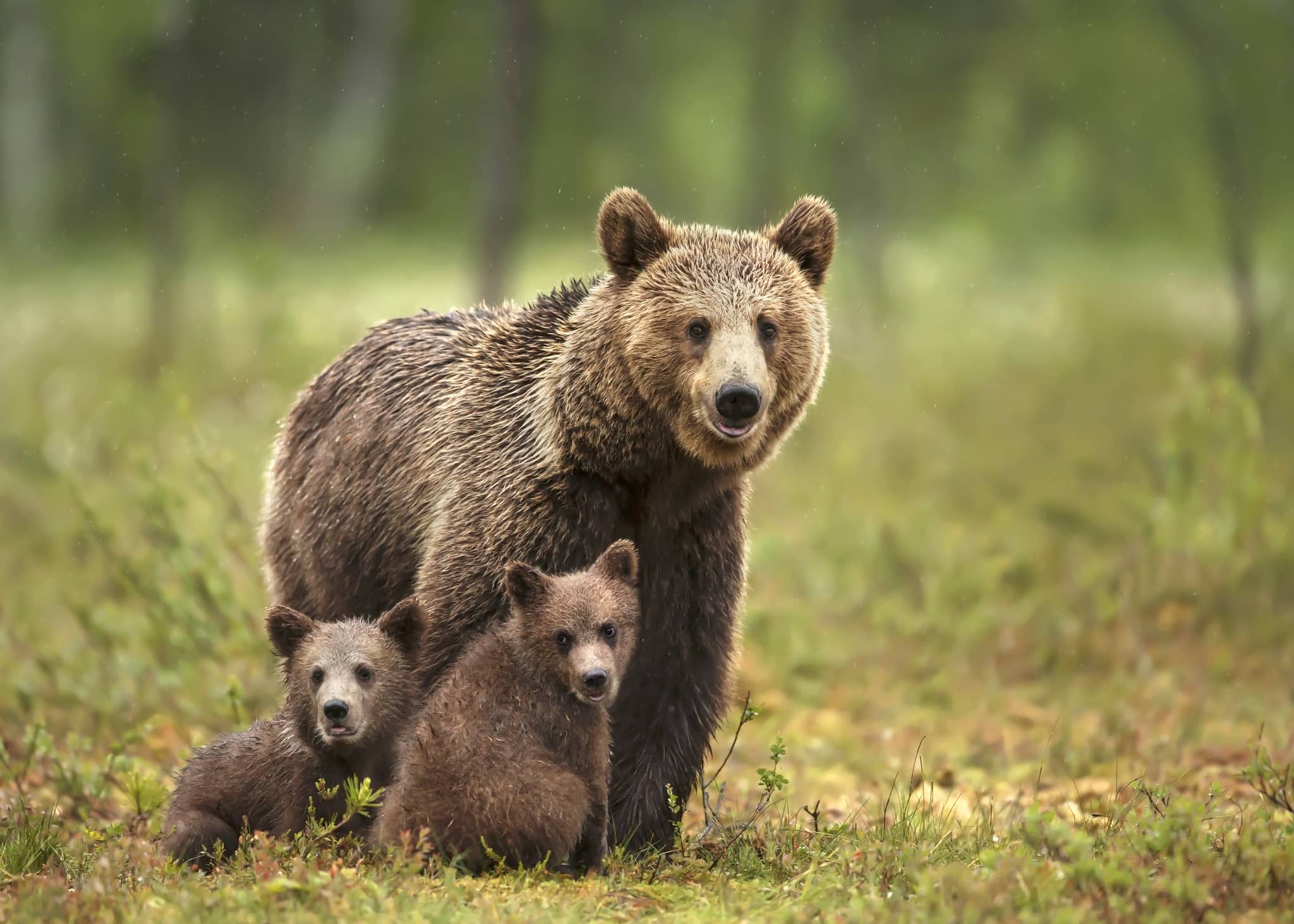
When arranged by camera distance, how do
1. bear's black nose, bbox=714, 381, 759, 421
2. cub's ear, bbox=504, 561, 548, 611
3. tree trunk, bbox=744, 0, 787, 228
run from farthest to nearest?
tree trunk, bbox=744, 0, 787, 228 < bear's black nose, bbox=714, 381, 759, 421 < cub's ear, bbox=504, 561, 548, 611

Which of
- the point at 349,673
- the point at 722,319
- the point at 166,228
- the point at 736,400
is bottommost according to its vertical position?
the point at 349,673

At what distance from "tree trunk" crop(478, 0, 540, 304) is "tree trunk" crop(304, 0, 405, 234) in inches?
737

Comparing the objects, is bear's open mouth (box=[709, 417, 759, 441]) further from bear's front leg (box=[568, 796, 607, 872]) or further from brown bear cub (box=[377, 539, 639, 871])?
bear's front leg (box=[568, 796, 607, 872])

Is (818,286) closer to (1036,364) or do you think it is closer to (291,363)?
(291,363)

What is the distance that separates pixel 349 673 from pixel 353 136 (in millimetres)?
30420

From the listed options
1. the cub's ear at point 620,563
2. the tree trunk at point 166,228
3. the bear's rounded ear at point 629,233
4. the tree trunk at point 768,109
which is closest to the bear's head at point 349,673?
the cub's ear at point 620,563

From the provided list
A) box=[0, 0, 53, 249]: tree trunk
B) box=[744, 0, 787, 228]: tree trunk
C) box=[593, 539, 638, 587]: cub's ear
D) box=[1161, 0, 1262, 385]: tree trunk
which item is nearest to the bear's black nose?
box=[593, 539, 638, 587]: cub's ear

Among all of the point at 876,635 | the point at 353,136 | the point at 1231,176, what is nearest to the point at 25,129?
the point at 353,136

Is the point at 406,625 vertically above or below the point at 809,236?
below

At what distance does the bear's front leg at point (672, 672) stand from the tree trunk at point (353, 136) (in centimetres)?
2793

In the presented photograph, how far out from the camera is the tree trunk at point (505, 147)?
45.1ft

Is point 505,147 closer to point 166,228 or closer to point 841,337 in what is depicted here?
point 166,228

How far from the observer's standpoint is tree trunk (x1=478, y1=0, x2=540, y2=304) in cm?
1375

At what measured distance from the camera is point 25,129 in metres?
33.1
